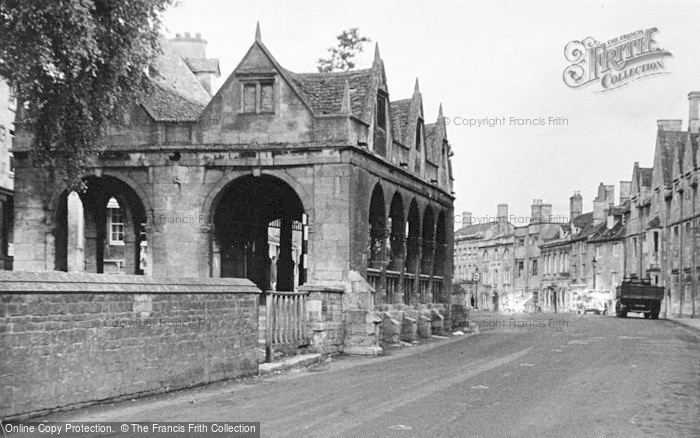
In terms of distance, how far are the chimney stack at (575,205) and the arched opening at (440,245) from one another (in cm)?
6104

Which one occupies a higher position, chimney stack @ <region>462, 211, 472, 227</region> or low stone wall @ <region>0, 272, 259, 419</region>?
chimney stack @ <region>462, 211, 472, 227</region>

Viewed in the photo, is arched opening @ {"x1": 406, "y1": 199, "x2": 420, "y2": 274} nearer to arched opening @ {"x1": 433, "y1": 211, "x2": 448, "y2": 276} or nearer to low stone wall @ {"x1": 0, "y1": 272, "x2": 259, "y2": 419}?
arched opening @ {"x1": 433, "y1": 211, "x2": 448, "y2": 276}

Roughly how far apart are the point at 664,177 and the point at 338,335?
1837 inches

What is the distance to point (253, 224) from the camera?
28641 mm

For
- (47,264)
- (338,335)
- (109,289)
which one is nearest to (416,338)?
(338,335)

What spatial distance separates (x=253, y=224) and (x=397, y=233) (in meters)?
4.65

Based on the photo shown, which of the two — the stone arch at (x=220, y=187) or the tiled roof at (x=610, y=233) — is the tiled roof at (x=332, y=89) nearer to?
the stone arch at (x=220, y=187)

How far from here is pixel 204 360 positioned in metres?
14.3

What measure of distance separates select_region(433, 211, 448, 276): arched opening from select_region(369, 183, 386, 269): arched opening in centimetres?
805

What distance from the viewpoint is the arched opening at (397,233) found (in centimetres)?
2881

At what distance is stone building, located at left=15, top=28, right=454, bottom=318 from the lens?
2328 cm

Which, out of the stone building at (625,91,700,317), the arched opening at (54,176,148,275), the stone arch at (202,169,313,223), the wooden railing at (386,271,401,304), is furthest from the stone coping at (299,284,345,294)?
the stone building at (625,91,700,317)

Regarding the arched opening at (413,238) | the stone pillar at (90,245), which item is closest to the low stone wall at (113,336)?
the stone pillar at (90,245)

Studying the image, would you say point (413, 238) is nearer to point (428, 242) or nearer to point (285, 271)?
point (428, 242)
